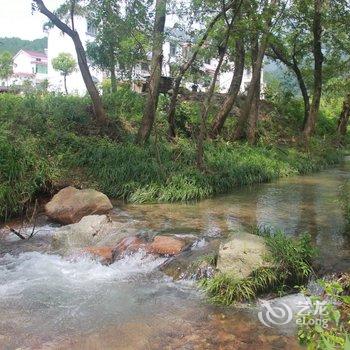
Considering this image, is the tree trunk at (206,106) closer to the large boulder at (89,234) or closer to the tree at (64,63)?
the large boulder at (89,234)

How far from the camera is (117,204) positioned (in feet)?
36.4

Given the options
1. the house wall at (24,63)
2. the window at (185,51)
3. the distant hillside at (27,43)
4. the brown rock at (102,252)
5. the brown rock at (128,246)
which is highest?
the distant hillside at (27,43)

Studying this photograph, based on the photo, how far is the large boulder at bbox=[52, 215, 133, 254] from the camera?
7895 millimetres

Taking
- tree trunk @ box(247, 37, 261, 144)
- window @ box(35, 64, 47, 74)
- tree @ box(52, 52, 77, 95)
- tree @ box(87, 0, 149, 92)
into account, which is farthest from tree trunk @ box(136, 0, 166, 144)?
window @ box(35, 64, 47, 74)

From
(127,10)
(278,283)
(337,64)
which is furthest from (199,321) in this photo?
(337,64)

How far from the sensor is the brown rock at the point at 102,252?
722cm

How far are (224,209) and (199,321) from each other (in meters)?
5.64

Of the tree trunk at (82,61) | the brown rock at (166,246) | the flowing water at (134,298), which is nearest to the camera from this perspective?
the flowing water at (134,298)

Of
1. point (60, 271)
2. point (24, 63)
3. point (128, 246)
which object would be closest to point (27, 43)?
point (24, 63)

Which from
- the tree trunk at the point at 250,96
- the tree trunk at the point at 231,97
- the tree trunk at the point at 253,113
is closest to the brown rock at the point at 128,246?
the tree trunk at the point at 231,97

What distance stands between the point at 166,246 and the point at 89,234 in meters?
1.58

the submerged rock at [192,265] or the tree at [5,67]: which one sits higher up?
the tree at [5,67]

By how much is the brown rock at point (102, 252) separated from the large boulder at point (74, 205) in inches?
82.3

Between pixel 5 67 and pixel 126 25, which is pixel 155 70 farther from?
pixel 5 67
